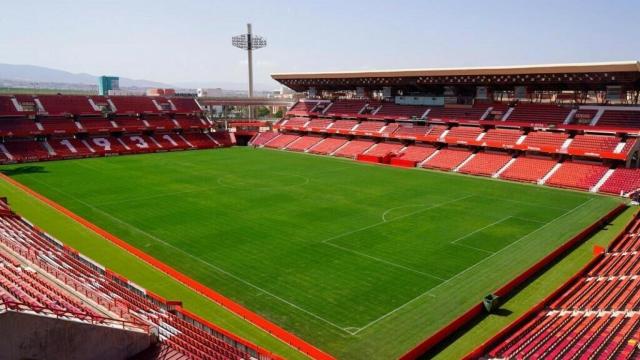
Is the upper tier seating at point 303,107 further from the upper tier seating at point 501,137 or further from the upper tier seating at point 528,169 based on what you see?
the upper tier seating at point 528,169

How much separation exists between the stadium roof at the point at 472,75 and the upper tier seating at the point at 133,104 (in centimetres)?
2036

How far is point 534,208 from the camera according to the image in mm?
36094

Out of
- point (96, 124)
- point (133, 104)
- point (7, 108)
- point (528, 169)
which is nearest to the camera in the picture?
point (528, 169)

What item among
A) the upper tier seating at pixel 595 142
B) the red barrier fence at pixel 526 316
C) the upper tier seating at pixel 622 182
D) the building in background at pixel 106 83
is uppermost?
the building in background at pixel 106 83

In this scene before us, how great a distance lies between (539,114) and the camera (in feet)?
178

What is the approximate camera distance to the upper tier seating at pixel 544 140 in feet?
161

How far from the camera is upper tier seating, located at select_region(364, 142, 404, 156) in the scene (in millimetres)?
60219

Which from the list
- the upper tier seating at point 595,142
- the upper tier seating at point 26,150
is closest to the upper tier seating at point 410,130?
the upper tier seating at point 595,142

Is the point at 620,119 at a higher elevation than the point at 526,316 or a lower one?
higher

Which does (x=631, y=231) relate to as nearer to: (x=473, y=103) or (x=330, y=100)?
(x=473, y=103)

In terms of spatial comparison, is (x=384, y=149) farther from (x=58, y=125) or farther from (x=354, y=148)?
(x=58, y=125)

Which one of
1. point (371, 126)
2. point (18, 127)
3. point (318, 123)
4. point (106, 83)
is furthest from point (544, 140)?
point (106, 83)

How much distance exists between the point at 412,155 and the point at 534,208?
22.9 m

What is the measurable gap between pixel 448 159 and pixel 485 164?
15.1 ft
